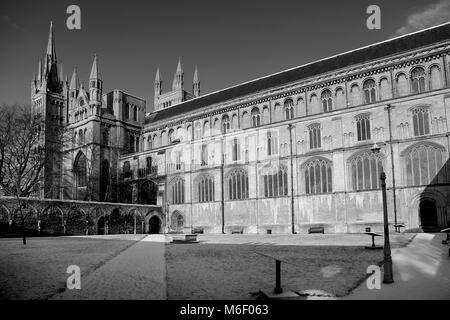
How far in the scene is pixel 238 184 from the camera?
4856cm

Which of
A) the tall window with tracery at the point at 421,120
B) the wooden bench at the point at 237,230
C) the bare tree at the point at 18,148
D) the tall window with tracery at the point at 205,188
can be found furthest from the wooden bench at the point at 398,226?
the bare tree at the point at 18,148

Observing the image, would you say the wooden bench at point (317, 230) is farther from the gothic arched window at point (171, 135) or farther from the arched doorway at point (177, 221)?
the gothic arched window at point (171, 135)

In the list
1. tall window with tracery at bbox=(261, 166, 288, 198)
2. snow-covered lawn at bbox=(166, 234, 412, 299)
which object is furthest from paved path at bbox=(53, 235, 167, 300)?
tall window with tracery at bbox=(261, 166, 288, 198)

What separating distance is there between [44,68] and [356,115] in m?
65.3

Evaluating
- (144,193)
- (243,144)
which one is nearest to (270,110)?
(243,144)

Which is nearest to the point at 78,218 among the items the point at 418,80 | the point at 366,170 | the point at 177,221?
the point at 177,221

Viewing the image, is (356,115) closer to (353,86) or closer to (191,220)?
(353,86)

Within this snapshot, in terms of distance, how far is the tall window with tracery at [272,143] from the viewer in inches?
1815

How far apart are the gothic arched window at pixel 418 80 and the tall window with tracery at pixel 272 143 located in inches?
607

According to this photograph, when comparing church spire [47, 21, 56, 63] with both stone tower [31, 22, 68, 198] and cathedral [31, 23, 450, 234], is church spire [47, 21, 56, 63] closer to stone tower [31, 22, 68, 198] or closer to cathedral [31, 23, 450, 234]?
stone tower [31, 22, 68, 198]

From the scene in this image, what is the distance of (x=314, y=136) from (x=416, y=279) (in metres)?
32.6

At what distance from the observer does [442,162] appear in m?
34.8

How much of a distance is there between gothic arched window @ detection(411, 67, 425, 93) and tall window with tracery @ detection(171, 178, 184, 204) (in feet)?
100

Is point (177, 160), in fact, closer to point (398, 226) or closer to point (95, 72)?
point (95, 72)
